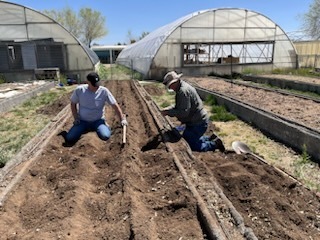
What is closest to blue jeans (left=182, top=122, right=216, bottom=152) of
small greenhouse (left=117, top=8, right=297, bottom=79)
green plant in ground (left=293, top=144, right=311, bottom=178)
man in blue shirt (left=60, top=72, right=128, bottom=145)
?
man in blue shirt (left=60, top=72, right=128, bottom=145)

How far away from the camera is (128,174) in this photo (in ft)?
13.5

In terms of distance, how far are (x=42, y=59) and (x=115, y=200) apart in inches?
652

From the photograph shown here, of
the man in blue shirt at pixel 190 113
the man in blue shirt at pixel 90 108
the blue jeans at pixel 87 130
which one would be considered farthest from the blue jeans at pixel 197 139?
the blue jeans at pixel 87 130

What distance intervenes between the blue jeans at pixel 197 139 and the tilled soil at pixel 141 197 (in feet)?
0.90

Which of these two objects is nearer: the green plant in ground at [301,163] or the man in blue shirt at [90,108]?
the green plant in ground at [301,163]

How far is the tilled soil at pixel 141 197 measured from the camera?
118 inches

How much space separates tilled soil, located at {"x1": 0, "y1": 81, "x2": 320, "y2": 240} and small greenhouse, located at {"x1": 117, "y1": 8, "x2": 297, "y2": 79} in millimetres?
14956

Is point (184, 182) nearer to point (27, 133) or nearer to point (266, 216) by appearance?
point (266, 216)

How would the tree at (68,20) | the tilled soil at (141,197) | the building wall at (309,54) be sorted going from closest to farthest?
1. the tilled soil at (141,197)
2. the building wall at (309,54)
3. the tree at (68,20)

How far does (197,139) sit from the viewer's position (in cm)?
561

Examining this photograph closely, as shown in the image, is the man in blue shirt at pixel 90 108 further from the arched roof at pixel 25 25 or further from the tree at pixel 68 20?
the tree at pixel 68 20

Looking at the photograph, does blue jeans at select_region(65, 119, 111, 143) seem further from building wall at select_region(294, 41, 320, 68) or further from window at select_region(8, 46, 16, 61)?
building wall at select_region(294, 41, 320, 68)

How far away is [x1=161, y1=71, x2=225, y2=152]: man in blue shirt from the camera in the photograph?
5148 millimetres

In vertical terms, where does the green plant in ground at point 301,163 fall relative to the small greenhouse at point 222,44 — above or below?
below
